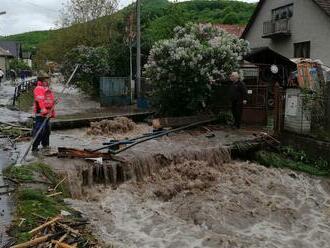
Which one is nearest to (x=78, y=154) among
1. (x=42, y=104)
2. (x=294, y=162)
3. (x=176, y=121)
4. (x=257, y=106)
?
(x=42, y=104)

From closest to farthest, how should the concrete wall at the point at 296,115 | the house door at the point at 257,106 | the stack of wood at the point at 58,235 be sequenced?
the stack of wood at the point at 58,235 < the concrete wall at the point at 296,115 < the house door at the point at 257,106

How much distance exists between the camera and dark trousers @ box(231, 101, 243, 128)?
16.8m

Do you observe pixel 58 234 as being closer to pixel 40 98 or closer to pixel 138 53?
pixel 40 98

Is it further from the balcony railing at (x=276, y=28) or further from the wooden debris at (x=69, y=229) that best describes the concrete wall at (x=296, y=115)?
the balcony railing at (x=276, y=28)

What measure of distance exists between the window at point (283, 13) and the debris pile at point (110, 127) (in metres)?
21.1

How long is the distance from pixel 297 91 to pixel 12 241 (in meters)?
10.6

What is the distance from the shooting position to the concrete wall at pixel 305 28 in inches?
1184

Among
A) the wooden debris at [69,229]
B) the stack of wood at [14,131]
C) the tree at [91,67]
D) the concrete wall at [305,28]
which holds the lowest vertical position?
the wooden debris at [69,229]

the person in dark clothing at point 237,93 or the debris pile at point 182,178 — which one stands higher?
the person in dark clothing at point 237,93

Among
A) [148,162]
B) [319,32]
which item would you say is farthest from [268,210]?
[319,32]

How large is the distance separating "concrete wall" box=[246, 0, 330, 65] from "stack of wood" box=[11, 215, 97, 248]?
1000 inches

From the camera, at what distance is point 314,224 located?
33.8 ft

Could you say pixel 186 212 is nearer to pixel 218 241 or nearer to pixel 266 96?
pixel 218 241

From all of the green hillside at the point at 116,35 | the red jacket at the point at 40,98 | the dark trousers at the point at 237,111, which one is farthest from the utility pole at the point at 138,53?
the red jacket at the point at 40,98
